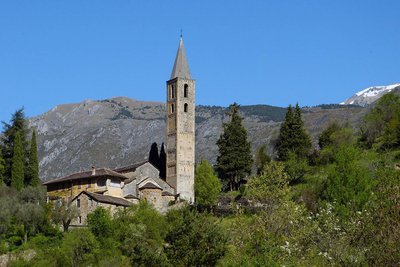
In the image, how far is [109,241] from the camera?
53.0m

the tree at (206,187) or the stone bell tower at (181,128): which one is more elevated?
the stone bell tower at (181,128)

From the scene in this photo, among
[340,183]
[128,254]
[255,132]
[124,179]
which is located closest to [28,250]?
[128,254]

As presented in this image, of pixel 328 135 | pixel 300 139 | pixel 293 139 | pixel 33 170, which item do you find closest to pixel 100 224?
pixel 33 170

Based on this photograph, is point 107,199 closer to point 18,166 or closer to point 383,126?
point 18,166

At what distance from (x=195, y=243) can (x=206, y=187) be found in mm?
31987

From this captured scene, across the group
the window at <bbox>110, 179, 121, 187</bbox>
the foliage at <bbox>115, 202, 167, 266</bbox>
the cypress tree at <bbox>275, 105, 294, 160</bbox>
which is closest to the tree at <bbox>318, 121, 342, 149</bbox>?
the cypress tree at <bbox>275, 105, 294, 160</bbox>

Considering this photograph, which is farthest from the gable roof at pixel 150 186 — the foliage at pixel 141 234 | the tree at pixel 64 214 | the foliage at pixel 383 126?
the foliage at pixel 383 126

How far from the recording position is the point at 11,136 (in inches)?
2884

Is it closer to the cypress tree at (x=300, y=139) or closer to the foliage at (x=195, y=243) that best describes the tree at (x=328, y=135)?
the cypress tree at (x=300, y=139)

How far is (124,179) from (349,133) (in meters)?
23.1

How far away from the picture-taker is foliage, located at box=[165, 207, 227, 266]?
39.8 metres

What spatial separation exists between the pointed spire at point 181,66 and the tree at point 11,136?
17.7 metres

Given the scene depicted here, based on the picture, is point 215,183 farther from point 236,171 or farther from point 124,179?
point 124,179

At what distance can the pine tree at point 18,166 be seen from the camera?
68125 mm
